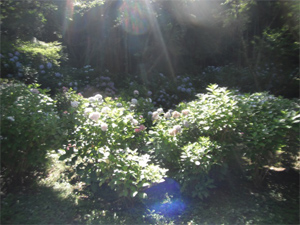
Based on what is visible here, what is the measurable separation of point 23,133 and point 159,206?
1898mm

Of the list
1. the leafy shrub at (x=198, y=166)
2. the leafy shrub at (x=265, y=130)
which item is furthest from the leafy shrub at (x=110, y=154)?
the leafy shrub at (x=265, y=130)

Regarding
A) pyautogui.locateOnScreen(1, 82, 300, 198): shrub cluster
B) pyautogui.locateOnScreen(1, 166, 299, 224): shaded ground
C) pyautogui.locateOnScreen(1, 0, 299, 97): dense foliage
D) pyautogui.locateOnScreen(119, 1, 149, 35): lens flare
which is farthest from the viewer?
pyautogui.locateOnScreen(119, 1, 149, 35): lens flare

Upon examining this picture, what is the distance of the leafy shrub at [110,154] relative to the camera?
9.27 ft

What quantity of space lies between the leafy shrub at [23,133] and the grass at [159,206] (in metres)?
0.39

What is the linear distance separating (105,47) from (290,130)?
9.30 metres

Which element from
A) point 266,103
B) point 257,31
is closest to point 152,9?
point 257,31

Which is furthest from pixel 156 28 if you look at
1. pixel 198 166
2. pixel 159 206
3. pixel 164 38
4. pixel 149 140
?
pixel 159 206

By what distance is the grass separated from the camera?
2.81m

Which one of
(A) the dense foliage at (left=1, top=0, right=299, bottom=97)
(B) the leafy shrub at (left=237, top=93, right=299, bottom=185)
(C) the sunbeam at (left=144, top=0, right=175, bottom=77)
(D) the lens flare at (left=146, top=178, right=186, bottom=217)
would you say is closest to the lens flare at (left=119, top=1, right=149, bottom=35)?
(A) the dense foliage at (left=1, top=0, right=299, bottom=97)

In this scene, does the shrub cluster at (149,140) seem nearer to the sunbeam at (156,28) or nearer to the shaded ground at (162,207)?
the shaded ground at (162,207)

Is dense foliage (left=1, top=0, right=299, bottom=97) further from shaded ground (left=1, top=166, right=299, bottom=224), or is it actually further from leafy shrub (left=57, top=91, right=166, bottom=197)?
shaded ground (left=1, top=166, right=299, bottom=224)

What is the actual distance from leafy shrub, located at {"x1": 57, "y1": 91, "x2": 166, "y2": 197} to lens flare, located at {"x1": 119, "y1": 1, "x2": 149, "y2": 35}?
23.5 feet

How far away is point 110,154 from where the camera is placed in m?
2.89

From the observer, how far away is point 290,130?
316 cm
